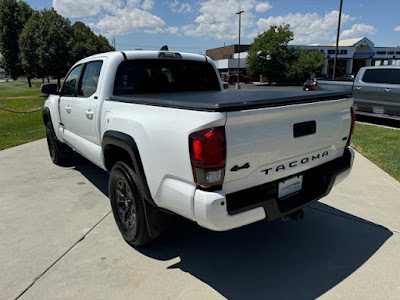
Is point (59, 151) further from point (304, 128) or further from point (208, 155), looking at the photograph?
point (304, 128)

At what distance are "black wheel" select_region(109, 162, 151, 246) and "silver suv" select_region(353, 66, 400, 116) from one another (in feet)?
28.9

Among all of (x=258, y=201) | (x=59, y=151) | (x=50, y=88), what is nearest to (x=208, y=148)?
(x=258, y=201)

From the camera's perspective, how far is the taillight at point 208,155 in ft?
7.14

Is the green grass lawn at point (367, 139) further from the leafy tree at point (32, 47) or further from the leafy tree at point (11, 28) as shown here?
the leafy tree at point (11, 28)

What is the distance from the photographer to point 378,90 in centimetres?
965

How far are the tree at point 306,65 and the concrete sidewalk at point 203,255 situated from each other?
44.7 meters

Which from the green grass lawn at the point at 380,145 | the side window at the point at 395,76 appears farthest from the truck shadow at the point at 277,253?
the side window at the point at 395,76

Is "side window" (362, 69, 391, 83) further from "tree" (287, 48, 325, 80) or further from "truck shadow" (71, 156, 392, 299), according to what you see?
"tree" (287, 48, 325, 80)

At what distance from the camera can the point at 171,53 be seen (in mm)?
4188

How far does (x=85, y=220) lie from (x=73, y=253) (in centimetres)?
74

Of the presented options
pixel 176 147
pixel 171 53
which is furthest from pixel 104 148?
pixel 171 53

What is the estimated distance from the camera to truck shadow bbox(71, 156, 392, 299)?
8.83 ft

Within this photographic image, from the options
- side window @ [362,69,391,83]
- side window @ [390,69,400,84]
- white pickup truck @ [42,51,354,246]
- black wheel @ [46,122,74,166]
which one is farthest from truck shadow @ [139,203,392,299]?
side window @ [362,69,391,83]

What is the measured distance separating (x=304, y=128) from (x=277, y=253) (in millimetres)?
1280
